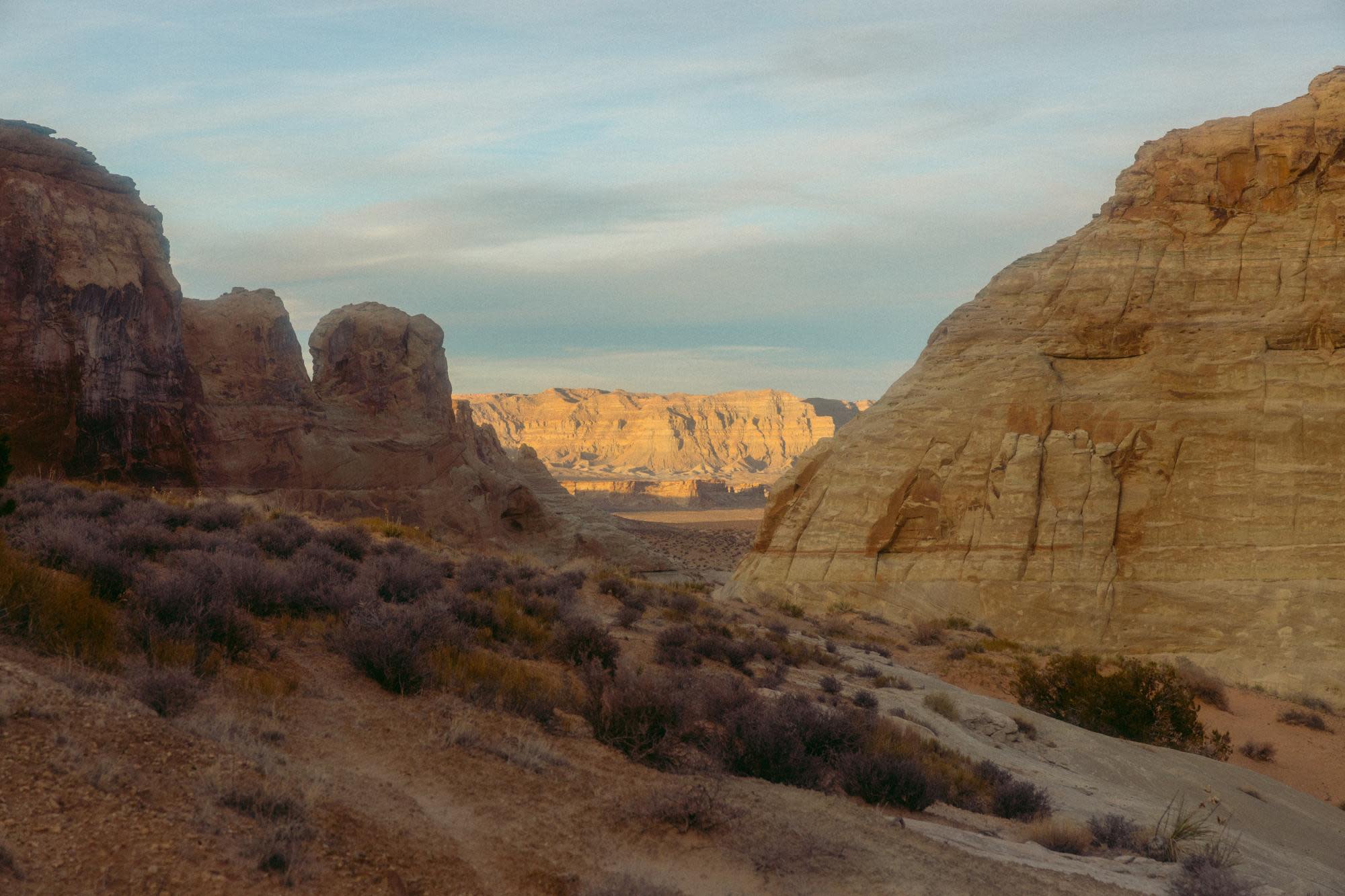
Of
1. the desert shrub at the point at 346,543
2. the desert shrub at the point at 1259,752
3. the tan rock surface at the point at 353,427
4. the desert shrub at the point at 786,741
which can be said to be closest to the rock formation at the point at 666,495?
the tan rock surface at the point at 353,427

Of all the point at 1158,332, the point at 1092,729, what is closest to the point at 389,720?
the point at 1092,729

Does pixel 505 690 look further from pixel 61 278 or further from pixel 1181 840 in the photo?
pixel 61 278

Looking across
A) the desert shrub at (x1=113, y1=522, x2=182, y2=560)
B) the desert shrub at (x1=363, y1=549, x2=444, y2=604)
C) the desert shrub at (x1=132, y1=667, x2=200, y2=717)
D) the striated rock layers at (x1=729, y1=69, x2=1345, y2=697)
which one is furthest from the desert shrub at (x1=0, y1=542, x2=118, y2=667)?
the striated rock layers at (x1=729, y1=69, x2=1345, y2=697)

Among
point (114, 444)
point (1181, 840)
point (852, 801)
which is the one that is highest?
point (114, 444)

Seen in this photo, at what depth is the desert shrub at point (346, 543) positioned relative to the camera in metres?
12.7

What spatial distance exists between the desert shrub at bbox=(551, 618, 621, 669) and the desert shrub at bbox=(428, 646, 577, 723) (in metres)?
0.85

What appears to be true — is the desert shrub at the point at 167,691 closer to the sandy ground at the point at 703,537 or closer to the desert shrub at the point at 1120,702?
the desert shrub at the point at 1120,702

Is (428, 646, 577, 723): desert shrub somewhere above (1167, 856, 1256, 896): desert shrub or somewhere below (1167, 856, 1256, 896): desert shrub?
above

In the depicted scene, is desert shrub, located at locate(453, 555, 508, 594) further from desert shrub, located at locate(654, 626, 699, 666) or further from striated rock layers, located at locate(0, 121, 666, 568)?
striated rock layers, located at locate(0, 121, 666, 568)

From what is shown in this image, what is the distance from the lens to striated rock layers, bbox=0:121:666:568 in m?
20.7

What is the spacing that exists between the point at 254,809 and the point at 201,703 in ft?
5.49

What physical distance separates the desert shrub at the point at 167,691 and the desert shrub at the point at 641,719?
284 centimetres

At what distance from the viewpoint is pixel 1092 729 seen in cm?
1494

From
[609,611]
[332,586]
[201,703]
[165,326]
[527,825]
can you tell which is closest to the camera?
[527,825]
